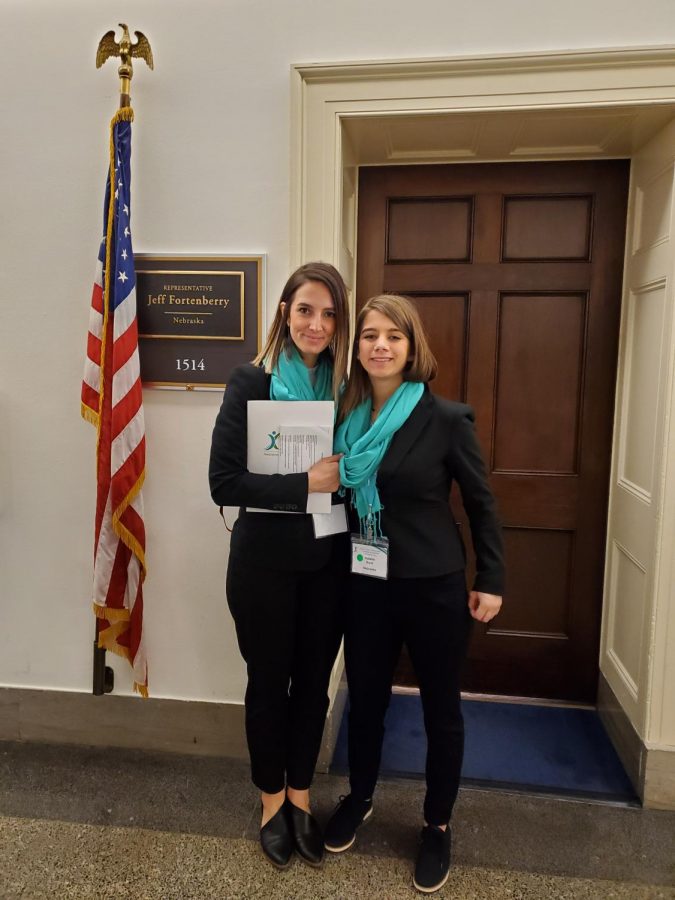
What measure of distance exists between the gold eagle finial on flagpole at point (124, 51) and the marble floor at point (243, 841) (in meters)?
2.25

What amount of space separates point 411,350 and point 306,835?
1418 mm

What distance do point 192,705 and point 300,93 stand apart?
6.96ft

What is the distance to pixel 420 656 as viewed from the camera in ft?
5.35

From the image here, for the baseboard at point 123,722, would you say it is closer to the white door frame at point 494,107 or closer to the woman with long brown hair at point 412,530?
the woman with long brown hair at point 412,530

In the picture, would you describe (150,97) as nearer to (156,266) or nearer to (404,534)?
(156,266)

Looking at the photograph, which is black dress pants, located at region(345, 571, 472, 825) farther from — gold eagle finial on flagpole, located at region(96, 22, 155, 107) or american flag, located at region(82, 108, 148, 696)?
gold eagle finial on flagpole, located at region(96, 22, 155, 107)

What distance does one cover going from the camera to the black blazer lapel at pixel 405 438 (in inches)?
60.4

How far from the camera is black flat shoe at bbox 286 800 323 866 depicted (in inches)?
69.2

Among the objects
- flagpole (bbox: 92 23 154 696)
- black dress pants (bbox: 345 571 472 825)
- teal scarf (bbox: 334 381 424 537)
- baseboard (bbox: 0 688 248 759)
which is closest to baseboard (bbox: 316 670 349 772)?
baseboard (bbox: 0 688 248 759)

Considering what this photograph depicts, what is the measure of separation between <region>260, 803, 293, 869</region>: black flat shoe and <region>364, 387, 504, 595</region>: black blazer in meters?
0.85

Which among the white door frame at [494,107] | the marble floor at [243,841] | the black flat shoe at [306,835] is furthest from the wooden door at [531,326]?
the black flat shoe at [306,835]

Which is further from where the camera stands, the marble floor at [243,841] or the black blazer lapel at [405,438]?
the marble floor at [243,841]

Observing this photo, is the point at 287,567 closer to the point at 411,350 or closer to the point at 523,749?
the point at 411,350

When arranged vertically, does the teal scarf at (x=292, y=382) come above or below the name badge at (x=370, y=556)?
above
